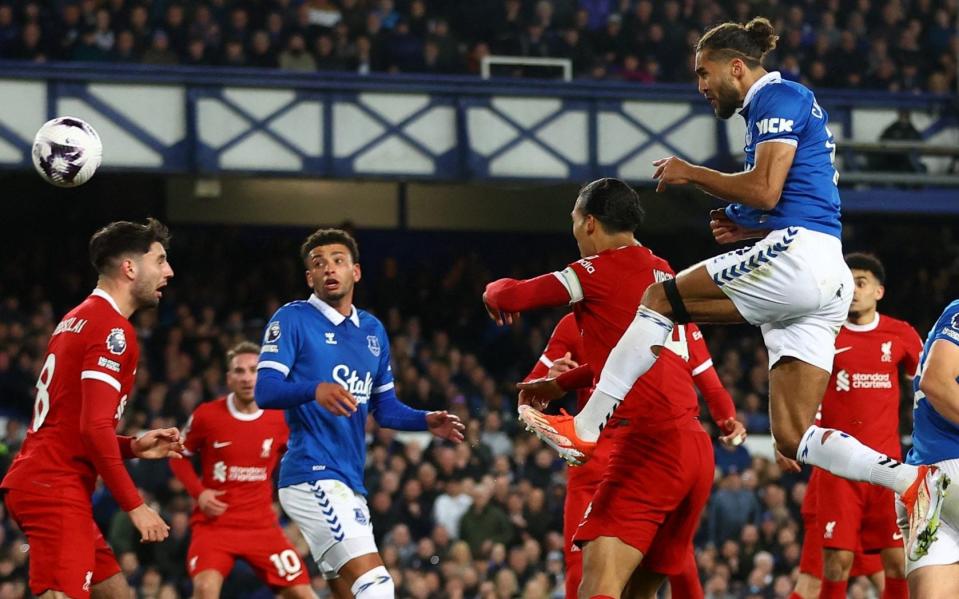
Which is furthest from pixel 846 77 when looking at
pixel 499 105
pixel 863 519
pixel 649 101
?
pixel 863 519

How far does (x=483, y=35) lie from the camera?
2034 centimetres

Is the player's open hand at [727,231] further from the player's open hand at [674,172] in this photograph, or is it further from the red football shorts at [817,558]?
the red football shorts at [817,558]

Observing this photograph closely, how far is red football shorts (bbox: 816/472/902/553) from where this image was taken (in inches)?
392

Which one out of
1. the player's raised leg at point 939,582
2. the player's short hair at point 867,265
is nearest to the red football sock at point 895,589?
the player's short hair at point 867,265

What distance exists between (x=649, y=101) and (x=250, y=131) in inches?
198

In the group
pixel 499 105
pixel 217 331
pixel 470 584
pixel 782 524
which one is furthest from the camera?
pixel 499 105

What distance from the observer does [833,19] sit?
22641mm

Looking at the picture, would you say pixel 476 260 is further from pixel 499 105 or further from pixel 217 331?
pixel 217 331

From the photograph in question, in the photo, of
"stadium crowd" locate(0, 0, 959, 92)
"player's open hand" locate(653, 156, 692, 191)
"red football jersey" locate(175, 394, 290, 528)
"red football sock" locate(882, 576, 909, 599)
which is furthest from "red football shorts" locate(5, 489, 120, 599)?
"stadium crowd" locate(0, 0, 959, 92)

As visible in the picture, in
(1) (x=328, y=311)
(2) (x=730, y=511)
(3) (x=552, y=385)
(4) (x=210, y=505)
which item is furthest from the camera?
(2) (x=730, y=511)

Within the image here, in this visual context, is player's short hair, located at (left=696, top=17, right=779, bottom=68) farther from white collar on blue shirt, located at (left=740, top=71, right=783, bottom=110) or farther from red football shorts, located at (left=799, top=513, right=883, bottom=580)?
red football shorts, located at (left=799, top=513, right=883, bottom=580)

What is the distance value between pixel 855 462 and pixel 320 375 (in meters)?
3.00

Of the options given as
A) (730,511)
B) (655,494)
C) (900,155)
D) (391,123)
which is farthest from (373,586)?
(900,155)

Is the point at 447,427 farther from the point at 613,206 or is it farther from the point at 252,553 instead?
the point at 252,553
